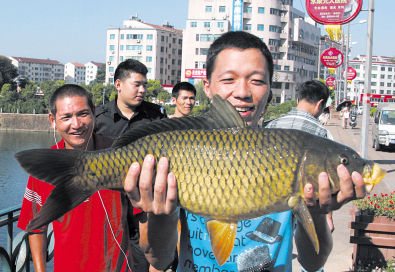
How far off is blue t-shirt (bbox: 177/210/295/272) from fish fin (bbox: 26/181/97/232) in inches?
25.9

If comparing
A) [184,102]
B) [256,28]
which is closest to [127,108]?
[184,102]

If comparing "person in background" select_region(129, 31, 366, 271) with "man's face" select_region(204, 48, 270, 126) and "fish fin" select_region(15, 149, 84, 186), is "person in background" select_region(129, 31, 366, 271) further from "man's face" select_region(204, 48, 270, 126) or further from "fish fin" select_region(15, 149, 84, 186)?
"fish fin" select_region(15, 149, 84, 186)

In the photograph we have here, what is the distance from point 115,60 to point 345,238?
320 ft

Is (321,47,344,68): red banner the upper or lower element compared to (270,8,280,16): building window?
lower

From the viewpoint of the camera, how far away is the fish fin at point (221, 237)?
176 cm

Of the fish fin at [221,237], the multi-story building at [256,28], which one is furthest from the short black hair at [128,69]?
the multi-story building at [256,28]

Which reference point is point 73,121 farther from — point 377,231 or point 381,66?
point 381,66

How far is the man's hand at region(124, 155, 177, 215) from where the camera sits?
5.78ft

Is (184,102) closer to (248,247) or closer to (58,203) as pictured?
(248,247)

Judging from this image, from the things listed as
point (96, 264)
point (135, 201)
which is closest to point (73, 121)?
point (96, 264)

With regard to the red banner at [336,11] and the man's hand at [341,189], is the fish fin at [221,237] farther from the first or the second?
the red banner at [336,11]

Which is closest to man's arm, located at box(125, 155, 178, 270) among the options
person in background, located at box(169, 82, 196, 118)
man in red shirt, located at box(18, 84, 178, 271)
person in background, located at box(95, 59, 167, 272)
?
man in red shirt, located at box(18, 84, 178, 271)

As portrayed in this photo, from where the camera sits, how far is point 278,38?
273ft

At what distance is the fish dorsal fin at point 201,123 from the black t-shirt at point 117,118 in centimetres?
329
